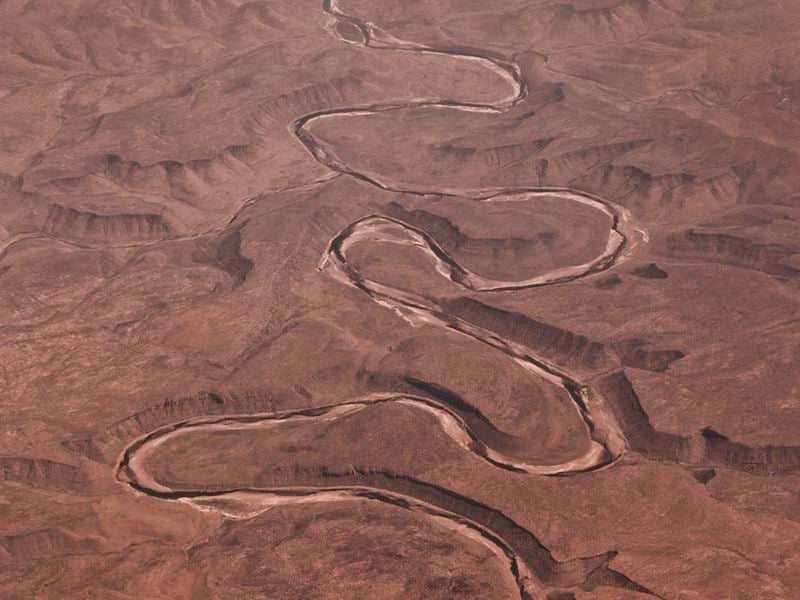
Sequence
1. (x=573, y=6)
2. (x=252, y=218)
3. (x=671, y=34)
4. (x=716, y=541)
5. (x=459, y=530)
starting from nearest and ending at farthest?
(x=716, y=541)
(x=459, y=530)
(x=252, y=218)
(x=671, y=34)
(x=573, y=6)

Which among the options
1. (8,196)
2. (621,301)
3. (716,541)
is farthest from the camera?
(8,196)

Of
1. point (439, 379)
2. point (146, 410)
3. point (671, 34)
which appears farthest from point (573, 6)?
point (146, 410)

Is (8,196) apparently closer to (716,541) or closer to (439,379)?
(439,379)

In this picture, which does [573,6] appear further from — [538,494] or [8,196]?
[538,494]

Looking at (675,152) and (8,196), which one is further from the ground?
(675,152)

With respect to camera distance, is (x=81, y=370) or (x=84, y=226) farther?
(x=84, y=226)

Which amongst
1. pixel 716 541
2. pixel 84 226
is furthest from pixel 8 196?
pixel 716 541
